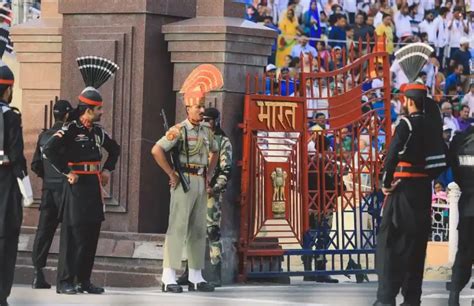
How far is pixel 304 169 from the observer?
1611 centimetres

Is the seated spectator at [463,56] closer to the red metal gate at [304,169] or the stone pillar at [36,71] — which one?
the red metal gate at [304,169]

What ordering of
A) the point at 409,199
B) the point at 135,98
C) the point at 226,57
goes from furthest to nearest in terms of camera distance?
1. the point at 135,98
2. the point at 226,57
3. the point at 409,199

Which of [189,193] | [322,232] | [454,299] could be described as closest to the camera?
[454,299]

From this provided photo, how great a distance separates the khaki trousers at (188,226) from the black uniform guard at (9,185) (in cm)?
235

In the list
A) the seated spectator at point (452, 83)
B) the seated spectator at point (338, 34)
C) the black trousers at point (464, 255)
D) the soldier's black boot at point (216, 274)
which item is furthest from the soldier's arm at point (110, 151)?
the seated spectator at point (452, 83)

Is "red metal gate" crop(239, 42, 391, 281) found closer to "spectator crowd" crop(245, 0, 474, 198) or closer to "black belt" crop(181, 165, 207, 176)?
"black belt" crop(181, 165, 207, 176)

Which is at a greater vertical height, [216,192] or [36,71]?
[36,71]

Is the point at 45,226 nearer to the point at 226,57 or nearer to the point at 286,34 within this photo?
the point at 226,57

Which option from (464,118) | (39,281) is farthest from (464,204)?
(464,118)

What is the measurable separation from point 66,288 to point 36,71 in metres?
3.33

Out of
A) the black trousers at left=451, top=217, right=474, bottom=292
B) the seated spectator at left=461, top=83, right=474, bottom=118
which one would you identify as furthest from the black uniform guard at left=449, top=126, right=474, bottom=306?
the seated spectator at left=461, top=83, right=474, bottom=118

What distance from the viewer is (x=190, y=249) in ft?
47.8


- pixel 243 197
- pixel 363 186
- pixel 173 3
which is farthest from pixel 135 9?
pixel 363 186

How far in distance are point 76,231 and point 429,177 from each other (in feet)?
11.3
